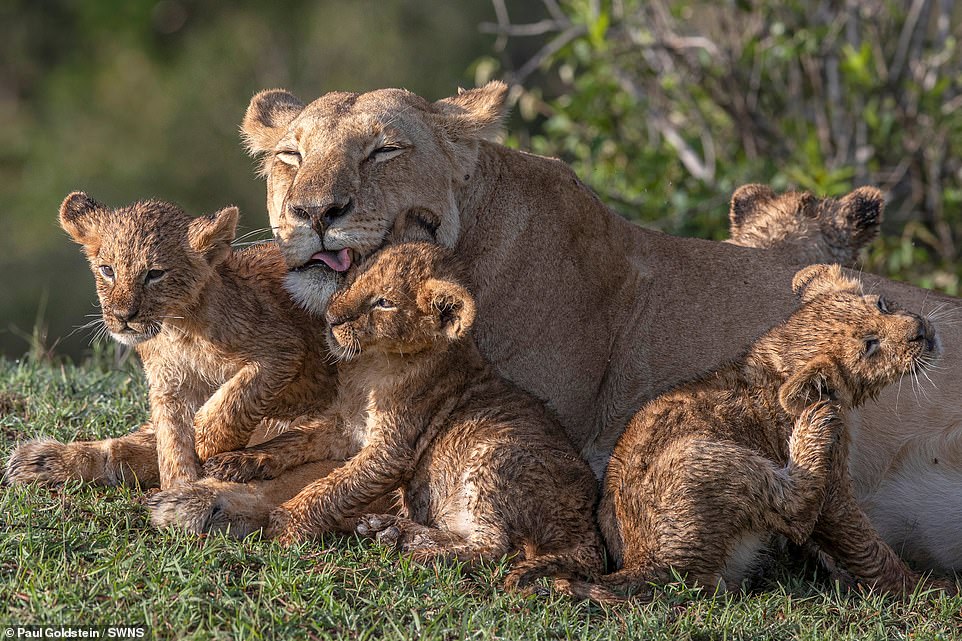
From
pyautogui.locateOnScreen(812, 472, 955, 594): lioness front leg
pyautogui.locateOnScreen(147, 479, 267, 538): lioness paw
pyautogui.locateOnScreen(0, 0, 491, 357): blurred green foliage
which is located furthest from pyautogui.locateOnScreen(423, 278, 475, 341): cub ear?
pyautogui.locateOnScreen(0, 0, 491, 357): blurred green foliage

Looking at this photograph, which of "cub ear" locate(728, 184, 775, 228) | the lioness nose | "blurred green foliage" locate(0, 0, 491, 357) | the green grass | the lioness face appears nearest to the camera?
the green grass

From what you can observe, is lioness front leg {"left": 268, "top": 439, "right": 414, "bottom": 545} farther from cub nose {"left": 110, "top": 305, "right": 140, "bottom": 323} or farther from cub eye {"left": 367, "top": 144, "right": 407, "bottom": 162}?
cub eye {"left": 367, "top": 144, "right": 407, "bottom": 162}

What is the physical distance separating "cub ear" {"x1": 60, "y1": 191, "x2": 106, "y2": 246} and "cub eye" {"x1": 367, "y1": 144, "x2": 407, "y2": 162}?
1036mm

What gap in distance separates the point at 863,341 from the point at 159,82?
22.0m

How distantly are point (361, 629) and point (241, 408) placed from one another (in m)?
1.18

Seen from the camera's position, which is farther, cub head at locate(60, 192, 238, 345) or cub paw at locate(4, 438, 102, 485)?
cub paw at locate(4, 438, 102, 485)

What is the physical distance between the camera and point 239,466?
516cm

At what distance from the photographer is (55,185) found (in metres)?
23.9

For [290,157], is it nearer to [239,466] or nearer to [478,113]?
[478,113]

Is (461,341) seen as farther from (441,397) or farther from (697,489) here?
(697,489)

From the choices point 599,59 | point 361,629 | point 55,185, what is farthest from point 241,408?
point 55,185

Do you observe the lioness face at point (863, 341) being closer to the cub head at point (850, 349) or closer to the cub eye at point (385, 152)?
the cub head at point (850, 349)

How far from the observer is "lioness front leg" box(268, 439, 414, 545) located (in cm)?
486

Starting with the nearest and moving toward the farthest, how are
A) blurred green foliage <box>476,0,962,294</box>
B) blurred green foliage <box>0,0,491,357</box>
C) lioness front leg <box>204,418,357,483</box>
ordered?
lioness front leg <box>204,418,357,483</box>
blurred green foliage <box>476,0,962,294</box>
blurred green foliage <box>0,0,491,357</box>
